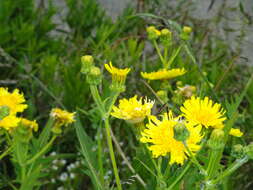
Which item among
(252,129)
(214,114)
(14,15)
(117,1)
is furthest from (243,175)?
(117,1)

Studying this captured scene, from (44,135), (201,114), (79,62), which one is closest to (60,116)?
(44,135)

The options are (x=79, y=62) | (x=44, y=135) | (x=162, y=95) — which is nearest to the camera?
(x=44, y=135)

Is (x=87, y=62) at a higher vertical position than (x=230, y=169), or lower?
higher

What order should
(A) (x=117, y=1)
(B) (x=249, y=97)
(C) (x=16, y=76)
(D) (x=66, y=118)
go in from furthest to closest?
1. (A) (x=117, y=1)
2. (C) (x=16, y=76)
3. (B) (x=249, y=97)
4. (D) (x=66, y=118)

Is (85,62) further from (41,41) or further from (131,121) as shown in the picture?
(41,41)

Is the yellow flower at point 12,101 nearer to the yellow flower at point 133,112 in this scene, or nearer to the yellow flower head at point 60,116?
the yellow flower head at point 60,116

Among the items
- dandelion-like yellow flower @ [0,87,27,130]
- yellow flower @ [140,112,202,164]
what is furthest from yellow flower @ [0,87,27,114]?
yellow flower @ [140,112,202,164]

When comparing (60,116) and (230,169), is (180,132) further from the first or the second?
(60,116)

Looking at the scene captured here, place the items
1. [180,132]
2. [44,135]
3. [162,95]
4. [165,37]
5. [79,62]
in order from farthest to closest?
[79,62] < [165,37] < [162,95] < [44,135] < [180,132]

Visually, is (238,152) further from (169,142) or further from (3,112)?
(3,112)

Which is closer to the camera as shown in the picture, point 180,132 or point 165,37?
point 180,132

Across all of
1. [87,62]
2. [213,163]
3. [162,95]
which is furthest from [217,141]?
[162,95]
